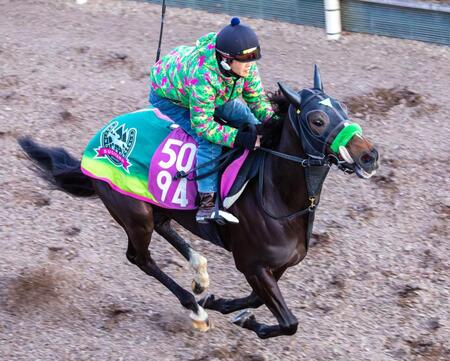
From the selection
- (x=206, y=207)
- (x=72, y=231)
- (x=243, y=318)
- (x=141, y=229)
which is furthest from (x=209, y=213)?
(x=72, y=231)

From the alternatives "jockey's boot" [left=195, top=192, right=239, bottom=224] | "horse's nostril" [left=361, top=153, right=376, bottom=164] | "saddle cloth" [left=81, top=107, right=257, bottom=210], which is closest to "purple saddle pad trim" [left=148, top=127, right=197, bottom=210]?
"saddle cloth" [left=81, top=107, right=257, bottom=210]

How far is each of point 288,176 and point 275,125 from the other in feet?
1.05

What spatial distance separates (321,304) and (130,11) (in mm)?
5971

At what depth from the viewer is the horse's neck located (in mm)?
5258

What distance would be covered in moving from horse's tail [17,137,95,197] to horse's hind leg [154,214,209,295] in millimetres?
549

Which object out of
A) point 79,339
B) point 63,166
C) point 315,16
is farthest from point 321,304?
point 315,16

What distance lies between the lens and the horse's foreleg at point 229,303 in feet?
19.6

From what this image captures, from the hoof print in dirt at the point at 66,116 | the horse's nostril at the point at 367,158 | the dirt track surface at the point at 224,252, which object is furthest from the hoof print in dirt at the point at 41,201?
the horse's nostril at the point at 367,158

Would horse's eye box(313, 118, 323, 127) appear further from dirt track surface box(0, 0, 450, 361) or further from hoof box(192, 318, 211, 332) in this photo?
hoof box(192, 318, 211, 332)

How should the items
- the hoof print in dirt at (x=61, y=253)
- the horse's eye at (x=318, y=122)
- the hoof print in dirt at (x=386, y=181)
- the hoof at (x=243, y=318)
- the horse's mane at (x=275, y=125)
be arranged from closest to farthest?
the horse's eye at (x=318, y=122), the horse's mane at (x=275, y=125), the hoof at (x=243, y=318), the hoof print in dirt at (x=61, y=253), the hoof print in dirt at (x=386, y=181)

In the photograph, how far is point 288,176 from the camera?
5344mm

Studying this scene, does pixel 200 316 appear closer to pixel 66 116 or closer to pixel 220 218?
pixel 220 218

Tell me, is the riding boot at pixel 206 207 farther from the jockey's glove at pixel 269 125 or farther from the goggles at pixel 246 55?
the goggles at pixel 246 55

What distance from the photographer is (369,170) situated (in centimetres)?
487
